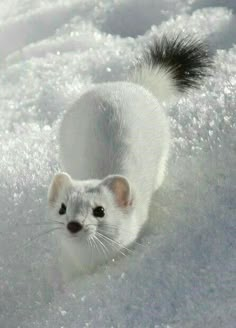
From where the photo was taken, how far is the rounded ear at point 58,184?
1.16 m

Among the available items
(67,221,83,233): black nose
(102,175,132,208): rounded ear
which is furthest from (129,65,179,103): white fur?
(67,221,83,233): black nose

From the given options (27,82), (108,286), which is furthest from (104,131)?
(27,82)

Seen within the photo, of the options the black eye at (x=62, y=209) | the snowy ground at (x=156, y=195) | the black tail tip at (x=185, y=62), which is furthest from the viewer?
the black tail tip at (x=185, y=62)

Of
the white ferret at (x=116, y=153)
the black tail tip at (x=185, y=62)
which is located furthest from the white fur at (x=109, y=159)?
the black tail tip at (x=185, y=62)

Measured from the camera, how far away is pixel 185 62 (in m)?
1.51

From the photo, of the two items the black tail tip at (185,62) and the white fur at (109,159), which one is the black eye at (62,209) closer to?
the white fur at (109,159)

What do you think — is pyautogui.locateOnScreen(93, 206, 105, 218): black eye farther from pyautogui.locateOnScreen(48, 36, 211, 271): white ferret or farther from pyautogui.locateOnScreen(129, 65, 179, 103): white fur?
pyautogui.locateOnScreen(129, 65, 179, 103): white fur

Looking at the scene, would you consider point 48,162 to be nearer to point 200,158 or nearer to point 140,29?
point 200,158

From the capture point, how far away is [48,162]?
1.47 meters

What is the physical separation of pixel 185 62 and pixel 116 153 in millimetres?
359

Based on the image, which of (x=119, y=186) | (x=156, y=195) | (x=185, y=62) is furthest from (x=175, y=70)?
(x=119, y=186)

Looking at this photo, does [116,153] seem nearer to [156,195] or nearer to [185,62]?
[156,195]

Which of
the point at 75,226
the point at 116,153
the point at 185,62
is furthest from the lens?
the point at 185,62

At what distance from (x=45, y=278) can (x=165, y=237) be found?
0.22m
